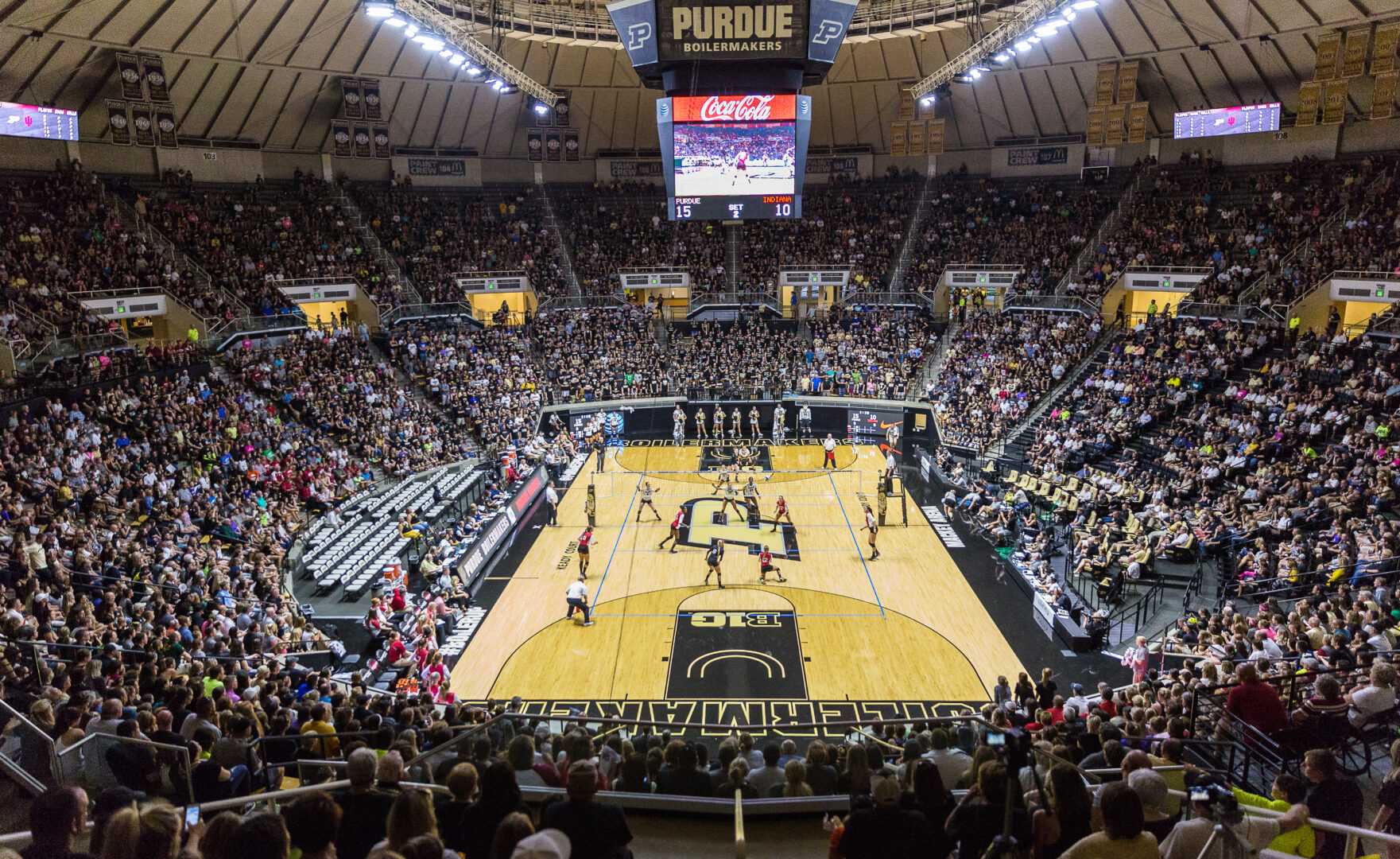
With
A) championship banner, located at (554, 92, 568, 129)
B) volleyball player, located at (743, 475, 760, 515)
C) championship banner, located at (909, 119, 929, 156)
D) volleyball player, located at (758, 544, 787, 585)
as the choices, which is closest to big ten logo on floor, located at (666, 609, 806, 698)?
volleyball player, located at (758, 544, 787, 585)

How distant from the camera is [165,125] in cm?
3109

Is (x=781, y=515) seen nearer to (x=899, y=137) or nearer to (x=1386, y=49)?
(x=899, y=137)

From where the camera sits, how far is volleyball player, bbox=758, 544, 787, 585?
21.0 m

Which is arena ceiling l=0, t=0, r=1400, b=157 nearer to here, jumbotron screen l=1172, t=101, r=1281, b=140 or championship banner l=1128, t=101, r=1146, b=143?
jumbotron screen l=1172, t=101, r=1281, b=140

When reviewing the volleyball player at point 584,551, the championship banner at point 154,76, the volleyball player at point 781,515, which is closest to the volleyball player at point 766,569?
the volleyball player at point 781,515

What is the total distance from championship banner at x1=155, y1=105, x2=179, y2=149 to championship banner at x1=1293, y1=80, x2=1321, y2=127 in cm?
3660

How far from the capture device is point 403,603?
17.6m

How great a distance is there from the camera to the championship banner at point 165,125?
101 ft

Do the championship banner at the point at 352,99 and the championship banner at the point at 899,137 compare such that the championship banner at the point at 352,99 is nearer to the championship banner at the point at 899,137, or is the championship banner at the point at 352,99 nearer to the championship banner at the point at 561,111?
the championship banner at the point at 561,111

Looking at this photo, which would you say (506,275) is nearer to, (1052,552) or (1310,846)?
(1052,552)

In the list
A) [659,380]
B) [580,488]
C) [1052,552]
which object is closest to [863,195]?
[659,380]

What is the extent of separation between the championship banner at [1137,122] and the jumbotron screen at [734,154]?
36.5 ft

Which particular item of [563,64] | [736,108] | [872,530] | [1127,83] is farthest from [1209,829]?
[563,64]

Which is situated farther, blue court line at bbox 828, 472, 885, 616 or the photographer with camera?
blue court line at bbox 828, 472, 885, 616
